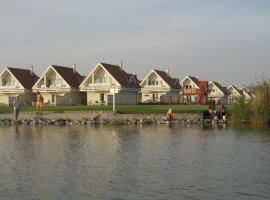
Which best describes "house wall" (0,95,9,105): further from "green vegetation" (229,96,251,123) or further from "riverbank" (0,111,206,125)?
"green vegetation" (229,96,251,123)

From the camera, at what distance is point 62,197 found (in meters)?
→ 11.8

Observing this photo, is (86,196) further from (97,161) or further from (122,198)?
(97,161)

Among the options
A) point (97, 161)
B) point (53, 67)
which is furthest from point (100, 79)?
point (97, 161)

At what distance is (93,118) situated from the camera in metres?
43.7

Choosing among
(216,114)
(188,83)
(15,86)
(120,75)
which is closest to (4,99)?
(15,86)

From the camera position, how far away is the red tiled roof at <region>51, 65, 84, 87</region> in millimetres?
76062

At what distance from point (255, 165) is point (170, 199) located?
5.36 m

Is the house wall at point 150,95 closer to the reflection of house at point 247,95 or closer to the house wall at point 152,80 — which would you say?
the house wall at point 152,80

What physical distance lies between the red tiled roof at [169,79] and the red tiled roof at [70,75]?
1333cm

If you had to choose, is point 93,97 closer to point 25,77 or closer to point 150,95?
point 150,95

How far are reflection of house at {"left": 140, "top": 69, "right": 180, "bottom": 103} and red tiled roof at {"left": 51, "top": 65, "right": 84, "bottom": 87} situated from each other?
35.8 ft

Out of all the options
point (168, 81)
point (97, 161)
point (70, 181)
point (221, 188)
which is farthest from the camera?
point (168, 81)

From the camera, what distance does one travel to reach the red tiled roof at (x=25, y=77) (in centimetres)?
7912

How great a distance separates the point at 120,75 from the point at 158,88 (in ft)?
31.3
